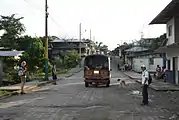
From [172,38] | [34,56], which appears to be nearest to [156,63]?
[34,56]

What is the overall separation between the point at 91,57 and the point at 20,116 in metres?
19.9

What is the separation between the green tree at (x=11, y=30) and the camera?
78762 mm

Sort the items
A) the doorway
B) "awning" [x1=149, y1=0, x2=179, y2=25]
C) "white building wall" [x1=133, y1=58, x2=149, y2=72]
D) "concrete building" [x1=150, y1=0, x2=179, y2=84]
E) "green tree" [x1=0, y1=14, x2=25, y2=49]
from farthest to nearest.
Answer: "green tree" [x1=0, y1=14, x2=25, y2=49]
"white building wall" [x1=133, y1=58, x2=149, y2=72]
the doorway
"concrete building" [x1=150, y1=0, x2=179, y2=84]
"awning" [x1=149, y1=0, x2=179, y2=25]

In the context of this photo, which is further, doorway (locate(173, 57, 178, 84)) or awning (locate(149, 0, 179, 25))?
doorway (locate(173, 57, 178, 84))

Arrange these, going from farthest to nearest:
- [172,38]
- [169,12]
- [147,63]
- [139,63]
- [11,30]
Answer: [11,30] → [139,63] → [147,63] → [172,38] → [169,12]

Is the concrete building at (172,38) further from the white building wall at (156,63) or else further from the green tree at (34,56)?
the green tree at (34,56)

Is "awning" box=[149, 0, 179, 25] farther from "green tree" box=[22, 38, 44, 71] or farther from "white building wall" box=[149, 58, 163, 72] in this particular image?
"green tree" box=[22, 38, 44, 71]

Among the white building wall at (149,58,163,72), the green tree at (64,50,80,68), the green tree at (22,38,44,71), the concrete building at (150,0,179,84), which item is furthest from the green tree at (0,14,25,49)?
the concrete building at (150,0,179,84)

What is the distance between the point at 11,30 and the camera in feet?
268

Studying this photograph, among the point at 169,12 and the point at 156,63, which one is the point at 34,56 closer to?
the point at 156,63

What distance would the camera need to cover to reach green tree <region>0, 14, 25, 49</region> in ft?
258

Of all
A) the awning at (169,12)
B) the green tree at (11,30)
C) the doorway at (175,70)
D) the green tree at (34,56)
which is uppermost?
the green tree at (11,30)

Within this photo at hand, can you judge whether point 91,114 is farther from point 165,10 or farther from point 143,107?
point 165,10

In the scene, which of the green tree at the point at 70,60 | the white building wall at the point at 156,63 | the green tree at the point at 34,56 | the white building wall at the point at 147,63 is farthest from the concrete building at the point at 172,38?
the green tree at the point at 70,60
